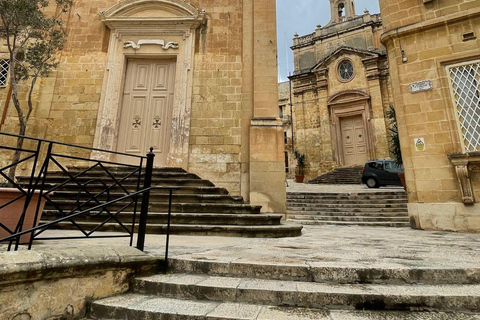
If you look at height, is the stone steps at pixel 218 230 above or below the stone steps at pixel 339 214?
below

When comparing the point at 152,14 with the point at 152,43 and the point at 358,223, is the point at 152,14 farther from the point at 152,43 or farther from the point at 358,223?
the point at 358,223

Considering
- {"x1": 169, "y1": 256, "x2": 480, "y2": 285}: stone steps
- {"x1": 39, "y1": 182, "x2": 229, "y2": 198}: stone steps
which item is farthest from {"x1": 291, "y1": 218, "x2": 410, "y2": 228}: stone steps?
{"x1": 169, "y1": 256, "x2": 480, "y2": 285}: stone steps

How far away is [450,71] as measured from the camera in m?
5.81

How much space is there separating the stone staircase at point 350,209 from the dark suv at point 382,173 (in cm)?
412

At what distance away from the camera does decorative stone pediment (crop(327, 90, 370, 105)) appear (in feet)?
62.8

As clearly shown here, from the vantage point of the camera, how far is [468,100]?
18.2 feet

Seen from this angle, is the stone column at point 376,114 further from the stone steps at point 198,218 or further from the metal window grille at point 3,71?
the metal window grille at point 3,71

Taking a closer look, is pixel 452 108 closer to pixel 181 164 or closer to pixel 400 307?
pixel 400 307

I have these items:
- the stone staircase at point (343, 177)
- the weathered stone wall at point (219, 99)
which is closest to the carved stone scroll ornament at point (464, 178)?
the weathered stone wall at point (219, 99)

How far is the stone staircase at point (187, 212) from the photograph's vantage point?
14.1ft

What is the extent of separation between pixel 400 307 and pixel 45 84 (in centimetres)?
882

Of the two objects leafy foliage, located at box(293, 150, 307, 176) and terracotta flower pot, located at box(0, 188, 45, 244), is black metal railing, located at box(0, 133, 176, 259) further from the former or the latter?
leafy foliage, located at box(293, 150, 307, 176)

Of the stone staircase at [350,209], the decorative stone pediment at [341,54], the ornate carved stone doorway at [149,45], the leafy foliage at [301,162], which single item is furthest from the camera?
the leafy foliage at [301,162]

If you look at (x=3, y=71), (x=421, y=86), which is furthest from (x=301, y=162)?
(x=3, y=71)
